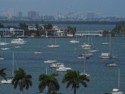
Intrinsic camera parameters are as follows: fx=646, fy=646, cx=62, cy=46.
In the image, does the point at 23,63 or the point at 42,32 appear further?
the point at 42,32

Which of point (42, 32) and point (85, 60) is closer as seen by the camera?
point (85, 60)

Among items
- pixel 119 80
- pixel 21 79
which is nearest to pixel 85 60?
pixel 119 80

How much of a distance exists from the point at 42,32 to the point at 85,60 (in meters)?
60.9

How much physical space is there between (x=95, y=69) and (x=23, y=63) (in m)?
9.00

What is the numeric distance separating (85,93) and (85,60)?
24021 mm

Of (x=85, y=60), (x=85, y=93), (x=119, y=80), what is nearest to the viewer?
(x=85, y=93)

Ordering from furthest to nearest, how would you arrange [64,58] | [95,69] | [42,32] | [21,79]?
1. [42,32]
2. [64,58]
3. [95,69]
4. [21,79]

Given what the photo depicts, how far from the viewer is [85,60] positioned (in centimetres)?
5984

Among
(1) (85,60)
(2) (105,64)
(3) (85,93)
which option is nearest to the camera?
(3) (85,93)

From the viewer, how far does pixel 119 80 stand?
135ft

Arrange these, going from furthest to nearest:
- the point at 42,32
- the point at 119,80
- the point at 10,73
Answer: the point at 42,32 → the point at 10,73 → the point at 119,80

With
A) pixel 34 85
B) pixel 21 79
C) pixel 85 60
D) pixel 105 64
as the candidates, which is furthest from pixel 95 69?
pixel 21 79

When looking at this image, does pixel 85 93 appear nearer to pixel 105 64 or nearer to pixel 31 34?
pixel 105 64

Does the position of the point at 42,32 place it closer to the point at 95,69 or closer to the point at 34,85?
the point at 95,69
